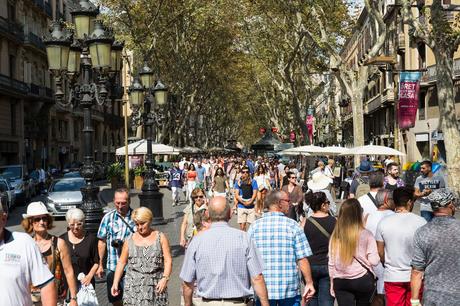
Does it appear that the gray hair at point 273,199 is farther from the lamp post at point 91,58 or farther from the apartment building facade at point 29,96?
the apartment building facade at point 29,96

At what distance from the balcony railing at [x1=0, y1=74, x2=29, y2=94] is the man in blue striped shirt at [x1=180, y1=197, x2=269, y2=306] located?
37.8m

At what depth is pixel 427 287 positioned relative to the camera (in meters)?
4.62

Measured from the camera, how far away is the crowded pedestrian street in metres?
4.66

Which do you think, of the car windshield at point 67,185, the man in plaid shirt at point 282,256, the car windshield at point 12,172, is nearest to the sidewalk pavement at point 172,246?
the car windshield at point 67,185

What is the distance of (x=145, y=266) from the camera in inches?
215

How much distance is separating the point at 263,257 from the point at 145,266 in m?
1.01

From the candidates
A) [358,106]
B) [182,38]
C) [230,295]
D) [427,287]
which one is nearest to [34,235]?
[230,295]

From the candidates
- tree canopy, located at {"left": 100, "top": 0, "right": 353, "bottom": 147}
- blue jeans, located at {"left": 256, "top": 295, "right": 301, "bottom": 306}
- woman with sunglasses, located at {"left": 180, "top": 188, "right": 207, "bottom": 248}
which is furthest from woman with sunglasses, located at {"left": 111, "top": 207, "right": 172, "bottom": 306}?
tree canopy, located at {"left": 100, "top": 0, "right": 353, "bottom": 147}

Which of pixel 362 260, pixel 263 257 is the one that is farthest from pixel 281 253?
pixel 362 260

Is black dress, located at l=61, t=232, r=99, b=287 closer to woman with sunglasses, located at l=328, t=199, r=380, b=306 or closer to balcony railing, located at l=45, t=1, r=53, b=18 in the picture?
woman with sunglasses, located at l=328, t=199, r=380, b=306

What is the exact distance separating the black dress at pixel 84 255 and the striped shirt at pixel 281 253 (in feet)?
5.83

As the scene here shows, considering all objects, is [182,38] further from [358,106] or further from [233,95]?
[233,95]

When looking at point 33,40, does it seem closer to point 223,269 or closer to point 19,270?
point 223,269

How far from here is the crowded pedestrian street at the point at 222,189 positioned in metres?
4.66
